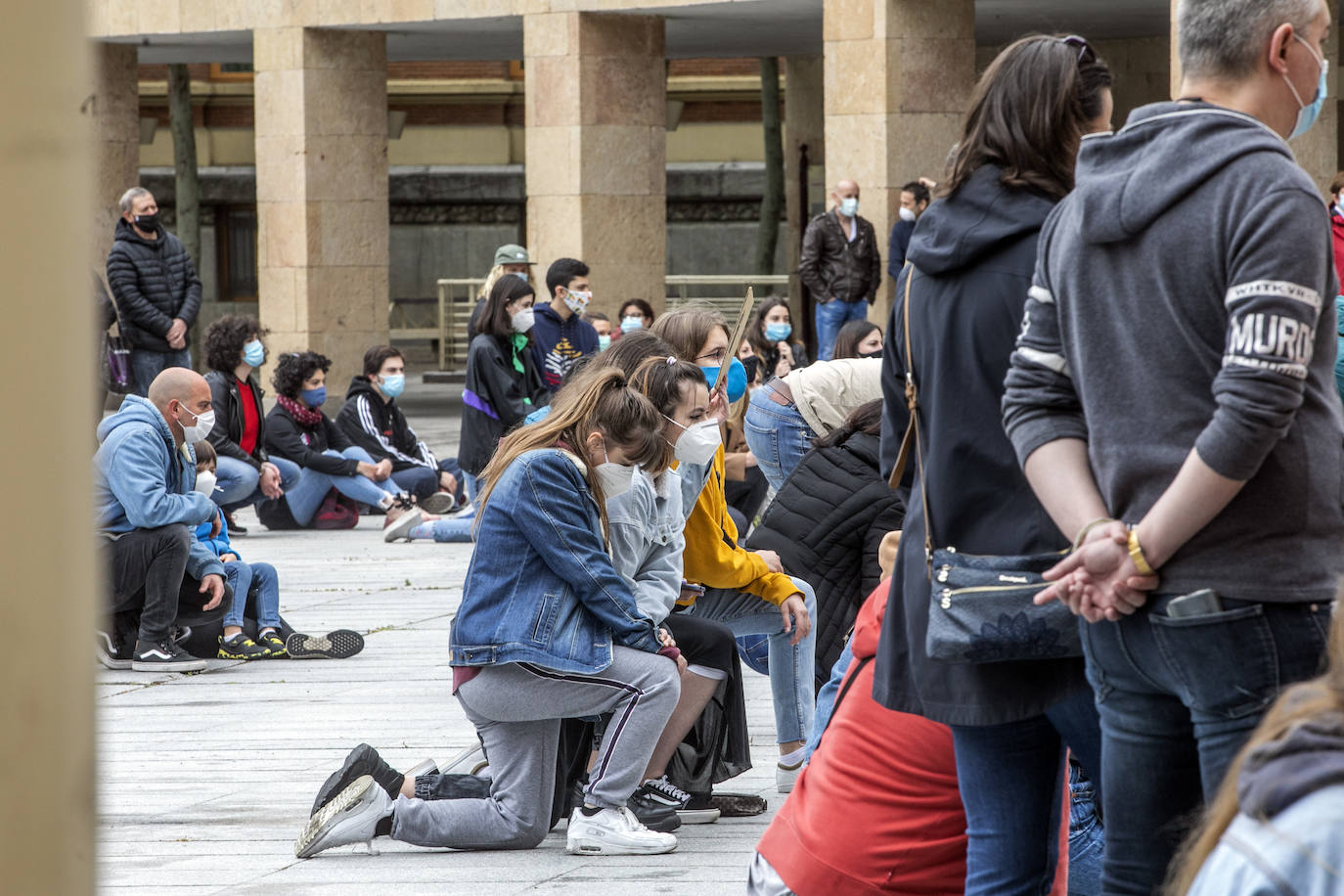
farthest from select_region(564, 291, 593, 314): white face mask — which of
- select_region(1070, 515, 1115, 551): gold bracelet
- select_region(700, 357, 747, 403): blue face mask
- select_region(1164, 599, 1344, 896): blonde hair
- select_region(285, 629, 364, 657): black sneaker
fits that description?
select_region(1164, 599, 1344, 896): blonde hair

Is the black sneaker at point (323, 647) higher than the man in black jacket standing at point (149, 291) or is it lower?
lower

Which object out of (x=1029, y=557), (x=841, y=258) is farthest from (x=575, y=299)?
(x=1029, y=557)

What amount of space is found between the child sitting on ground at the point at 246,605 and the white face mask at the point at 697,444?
3.20 metres

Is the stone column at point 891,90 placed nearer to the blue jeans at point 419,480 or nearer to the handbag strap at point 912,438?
the blue jeans at point 419,480

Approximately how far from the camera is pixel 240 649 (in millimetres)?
8312

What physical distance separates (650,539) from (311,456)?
8093 mm

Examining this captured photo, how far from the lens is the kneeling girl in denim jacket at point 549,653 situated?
4.93 metres

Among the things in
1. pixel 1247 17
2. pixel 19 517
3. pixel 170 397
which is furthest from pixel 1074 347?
pixel 170 397

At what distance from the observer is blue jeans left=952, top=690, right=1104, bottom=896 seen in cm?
308

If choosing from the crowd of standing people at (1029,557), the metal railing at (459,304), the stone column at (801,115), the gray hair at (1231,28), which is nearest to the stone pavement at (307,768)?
the crowd of standing people at (1029,557)

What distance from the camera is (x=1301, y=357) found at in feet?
8.47

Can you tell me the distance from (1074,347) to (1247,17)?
523 millimetres

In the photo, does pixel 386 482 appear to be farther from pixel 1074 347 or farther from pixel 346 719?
pixel 1074 347

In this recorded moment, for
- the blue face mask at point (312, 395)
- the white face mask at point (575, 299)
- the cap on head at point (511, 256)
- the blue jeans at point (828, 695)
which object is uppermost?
the cap on head at point (511, 256)
